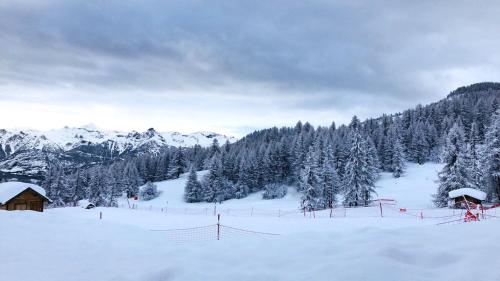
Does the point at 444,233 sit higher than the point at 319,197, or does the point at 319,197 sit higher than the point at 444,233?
the point at 444,233

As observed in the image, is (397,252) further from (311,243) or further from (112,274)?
(112,274)

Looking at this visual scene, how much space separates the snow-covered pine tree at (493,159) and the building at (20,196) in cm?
5782

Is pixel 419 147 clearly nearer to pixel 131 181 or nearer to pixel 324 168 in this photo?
pixel 324 168

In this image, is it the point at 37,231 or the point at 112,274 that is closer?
the point at 112,274

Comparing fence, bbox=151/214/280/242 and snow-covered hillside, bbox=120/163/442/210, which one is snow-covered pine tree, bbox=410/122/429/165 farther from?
fence, bbox=151/214/280/242

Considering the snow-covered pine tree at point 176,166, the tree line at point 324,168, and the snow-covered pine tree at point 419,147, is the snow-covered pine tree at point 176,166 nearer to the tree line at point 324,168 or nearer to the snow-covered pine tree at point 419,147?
the tree line at point 324,168

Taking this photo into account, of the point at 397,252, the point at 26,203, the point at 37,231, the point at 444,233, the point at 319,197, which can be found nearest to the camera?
the point at 397,252

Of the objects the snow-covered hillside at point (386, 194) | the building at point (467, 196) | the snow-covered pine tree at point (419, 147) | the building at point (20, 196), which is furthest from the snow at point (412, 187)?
the building at point (20, 196)

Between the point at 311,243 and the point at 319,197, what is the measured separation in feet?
164

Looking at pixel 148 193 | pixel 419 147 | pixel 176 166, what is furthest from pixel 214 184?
pixel 419 147

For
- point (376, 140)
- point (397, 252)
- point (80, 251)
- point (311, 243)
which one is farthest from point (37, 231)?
point (376, 140)

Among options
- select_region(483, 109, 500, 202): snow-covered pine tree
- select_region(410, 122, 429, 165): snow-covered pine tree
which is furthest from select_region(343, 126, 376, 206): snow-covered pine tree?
select_region(410, 122, 429, 165): snow-covered pine tree

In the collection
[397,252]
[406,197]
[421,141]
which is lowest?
[406,197]

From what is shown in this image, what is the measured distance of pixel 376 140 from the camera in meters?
101
